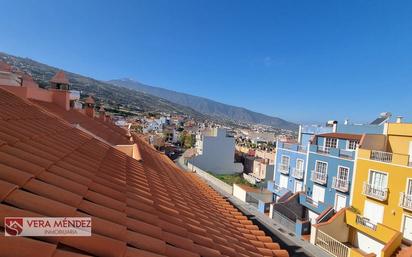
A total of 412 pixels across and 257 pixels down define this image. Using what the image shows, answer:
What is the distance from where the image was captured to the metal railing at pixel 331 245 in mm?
20678

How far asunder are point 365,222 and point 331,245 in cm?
313

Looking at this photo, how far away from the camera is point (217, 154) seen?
63.2 m

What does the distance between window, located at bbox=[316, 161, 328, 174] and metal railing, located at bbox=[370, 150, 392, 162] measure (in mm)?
5506

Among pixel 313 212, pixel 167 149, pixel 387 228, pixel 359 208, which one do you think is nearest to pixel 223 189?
pixel 313 212

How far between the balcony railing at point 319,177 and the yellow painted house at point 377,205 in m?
3.40

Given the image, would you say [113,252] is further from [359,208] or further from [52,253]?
[359,208]

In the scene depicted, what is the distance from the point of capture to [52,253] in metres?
1.73

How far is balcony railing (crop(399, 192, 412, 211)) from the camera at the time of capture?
18953 millimetres

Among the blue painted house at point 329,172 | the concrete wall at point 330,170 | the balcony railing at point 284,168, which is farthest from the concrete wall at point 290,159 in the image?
the blue painted house at point 329,172

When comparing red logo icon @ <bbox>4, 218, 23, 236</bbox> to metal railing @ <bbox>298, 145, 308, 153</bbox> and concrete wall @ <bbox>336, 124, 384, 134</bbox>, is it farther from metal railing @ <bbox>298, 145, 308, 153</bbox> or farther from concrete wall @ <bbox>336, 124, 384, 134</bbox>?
metal railing @ <bbox>298, 145, 308, 153</bbox>

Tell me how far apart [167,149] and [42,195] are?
73.6 metres

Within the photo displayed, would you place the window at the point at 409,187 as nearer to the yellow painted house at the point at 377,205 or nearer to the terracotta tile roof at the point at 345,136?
the yellow painted house at the point at 377,205

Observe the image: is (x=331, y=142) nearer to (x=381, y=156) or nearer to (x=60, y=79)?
(x=381, y=156)

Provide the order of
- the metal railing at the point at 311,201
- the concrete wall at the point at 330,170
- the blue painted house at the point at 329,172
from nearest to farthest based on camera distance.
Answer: the concrete wall at the point at 330,170
the blue painted house at the point at 329,172
the metal railing at the point at 311,201
